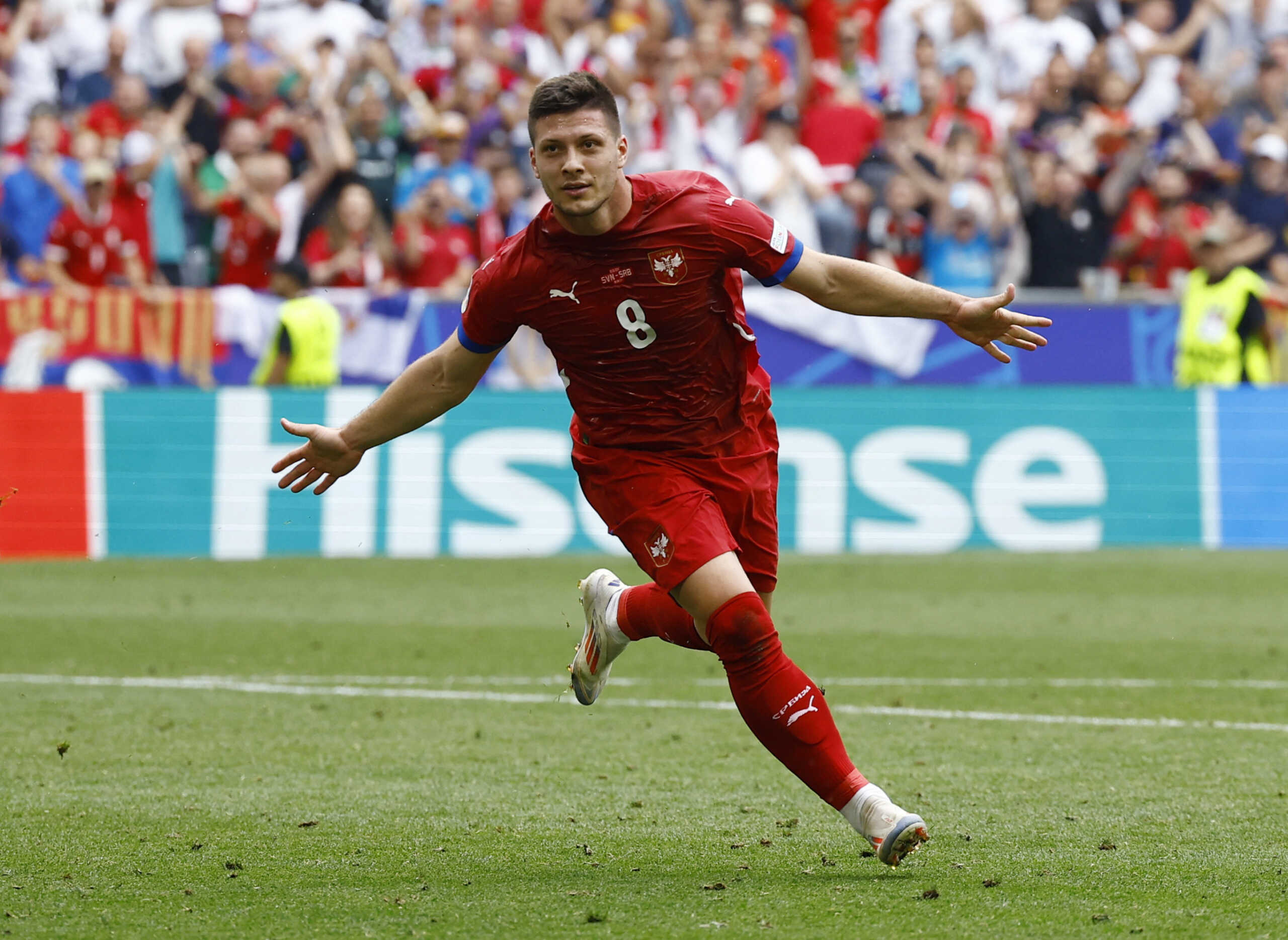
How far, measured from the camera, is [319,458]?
5.85 m

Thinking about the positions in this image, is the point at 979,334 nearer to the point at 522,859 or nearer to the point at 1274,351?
the point at 522,859

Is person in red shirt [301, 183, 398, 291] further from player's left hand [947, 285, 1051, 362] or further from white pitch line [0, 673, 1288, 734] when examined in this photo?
player's left hand [947, 285, 1051, 362]

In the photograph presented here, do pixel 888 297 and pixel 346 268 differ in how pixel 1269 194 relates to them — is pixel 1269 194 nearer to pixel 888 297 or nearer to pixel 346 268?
pixel 346 268

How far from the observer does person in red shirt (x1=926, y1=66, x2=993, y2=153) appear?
17.9 meters

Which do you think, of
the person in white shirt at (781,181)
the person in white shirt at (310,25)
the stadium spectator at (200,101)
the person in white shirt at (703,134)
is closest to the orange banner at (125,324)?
the stadium spectator at (200,101)

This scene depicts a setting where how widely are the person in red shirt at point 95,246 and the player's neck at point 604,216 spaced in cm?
1214

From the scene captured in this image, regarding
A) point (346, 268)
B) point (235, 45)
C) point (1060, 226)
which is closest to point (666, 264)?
point (346, 268)

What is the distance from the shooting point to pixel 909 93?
18906 millimetres

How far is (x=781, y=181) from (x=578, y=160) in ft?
40.1

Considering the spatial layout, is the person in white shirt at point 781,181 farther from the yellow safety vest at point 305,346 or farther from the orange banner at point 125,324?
the orange banner at point 125,324

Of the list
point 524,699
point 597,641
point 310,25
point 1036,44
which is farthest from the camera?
point 1036,44

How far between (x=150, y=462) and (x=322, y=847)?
919 centimetres

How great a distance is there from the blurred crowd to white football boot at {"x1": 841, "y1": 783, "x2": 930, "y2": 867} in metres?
11.5

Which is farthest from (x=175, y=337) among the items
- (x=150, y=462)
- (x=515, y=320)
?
(x=515, y=320)
